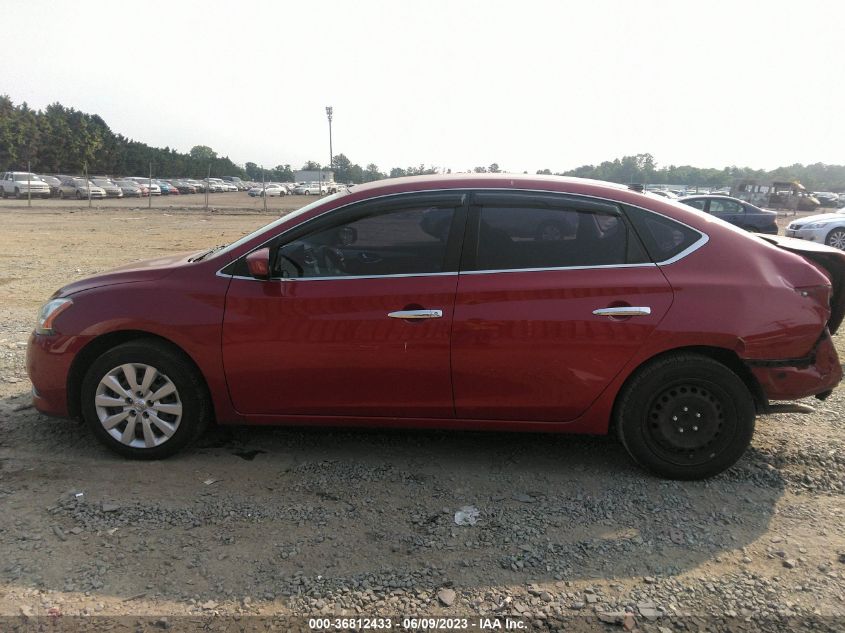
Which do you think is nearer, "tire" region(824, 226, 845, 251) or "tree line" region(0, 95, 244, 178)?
"tire" region(824, 226, 845, 251)

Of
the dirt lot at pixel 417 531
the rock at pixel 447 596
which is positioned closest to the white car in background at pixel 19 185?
the dirt lot at pixel 417 531

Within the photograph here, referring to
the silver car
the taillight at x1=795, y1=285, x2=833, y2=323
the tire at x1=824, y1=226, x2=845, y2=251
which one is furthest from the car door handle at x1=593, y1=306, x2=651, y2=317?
the silver car

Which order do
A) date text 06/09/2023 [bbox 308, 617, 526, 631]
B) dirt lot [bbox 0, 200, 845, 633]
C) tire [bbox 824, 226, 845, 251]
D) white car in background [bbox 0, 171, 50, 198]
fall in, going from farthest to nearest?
white car in background [bbox 0, 171, 50, 198], tire [bbox 824, 226, 845, 251], dirt lot [bbox 0, 200, 845, 633], date text 06/09/2023 [bbox 308, 617, 526, 631]

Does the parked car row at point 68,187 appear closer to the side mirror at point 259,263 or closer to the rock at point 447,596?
the side mirror at point 259,263

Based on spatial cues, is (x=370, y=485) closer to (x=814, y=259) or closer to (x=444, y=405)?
(x=444, y=405)

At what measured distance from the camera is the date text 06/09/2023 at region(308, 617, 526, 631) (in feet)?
8.11

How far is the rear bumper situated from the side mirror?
2.80 meters

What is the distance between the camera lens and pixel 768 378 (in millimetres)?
3508

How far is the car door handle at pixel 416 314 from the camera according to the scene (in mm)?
3488

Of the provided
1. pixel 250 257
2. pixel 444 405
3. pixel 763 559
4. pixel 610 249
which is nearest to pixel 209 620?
pixel 444 405

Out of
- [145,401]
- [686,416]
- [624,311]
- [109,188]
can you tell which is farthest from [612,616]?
[109,188]

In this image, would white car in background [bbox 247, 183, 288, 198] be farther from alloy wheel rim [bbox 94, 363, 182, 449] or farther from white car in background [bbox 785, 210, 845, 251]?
alloy wheel rim [bbox 94, 363, 182, 449]

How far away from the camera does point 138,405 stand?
12.3 feet

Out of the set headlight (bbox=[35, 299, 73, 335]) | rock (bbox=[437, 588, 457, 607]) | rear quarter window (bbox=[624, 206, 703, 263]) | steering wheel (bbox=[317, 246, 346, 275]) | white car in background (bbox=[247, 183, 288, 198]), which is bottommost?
rock (bbox=[437, 588, 457, 607])
